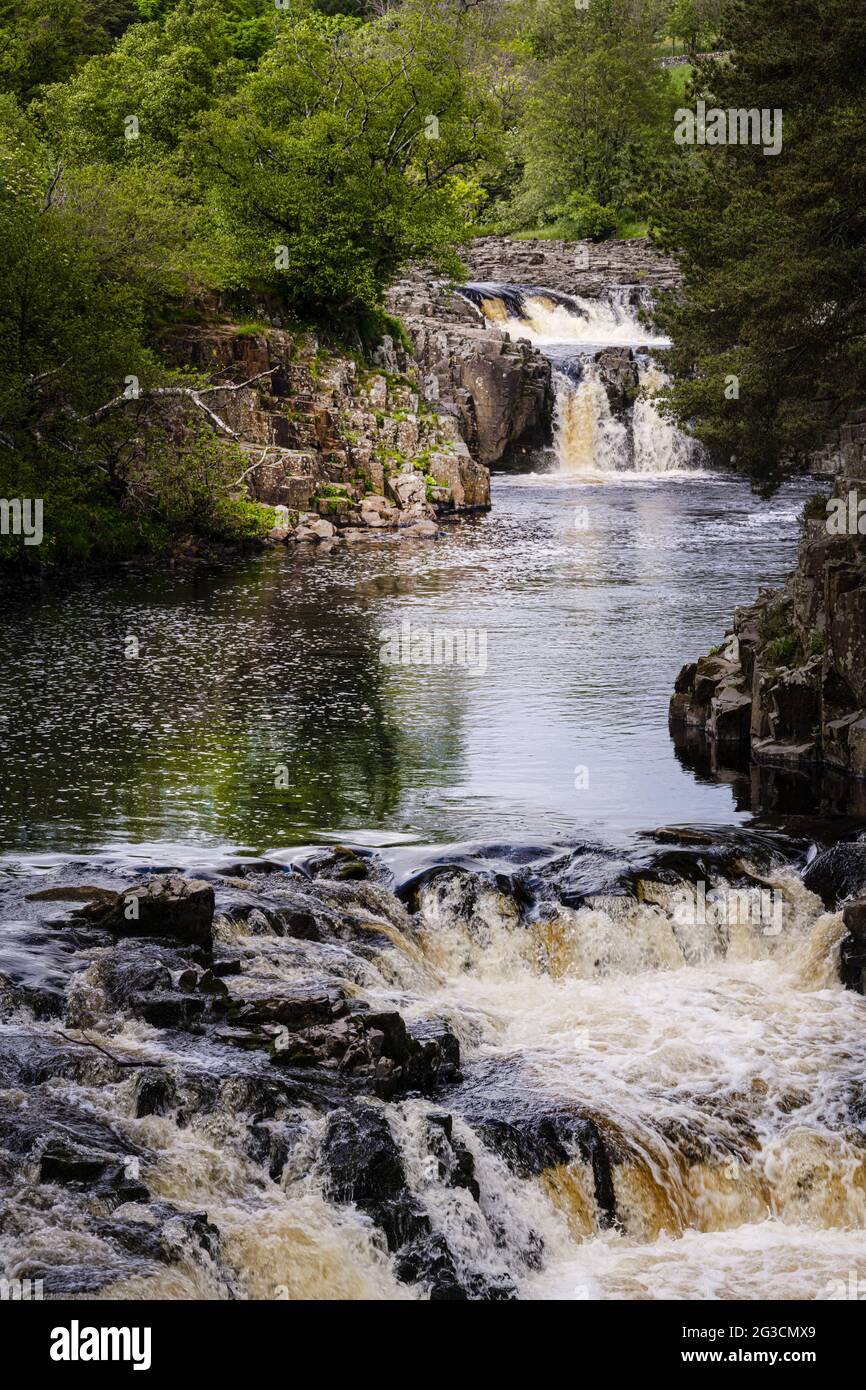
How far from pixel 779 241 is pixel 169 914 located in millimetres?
23068

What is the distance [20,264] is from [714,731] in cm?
2363

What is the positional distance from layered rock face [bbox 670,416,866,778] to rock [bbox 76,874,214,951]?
11332 millimetres

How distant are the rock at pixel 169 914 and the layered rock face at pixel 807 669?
446 inches

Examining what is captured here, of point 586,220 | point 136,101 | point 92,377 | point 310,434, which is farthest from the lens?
point 586,220

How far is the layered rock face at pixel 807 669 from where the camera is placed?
74.7 feet

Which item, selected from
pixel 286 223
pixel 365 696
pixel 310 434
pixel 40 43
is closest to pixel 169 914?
pixel 365 696

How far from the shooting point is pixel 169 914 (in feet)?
52.0

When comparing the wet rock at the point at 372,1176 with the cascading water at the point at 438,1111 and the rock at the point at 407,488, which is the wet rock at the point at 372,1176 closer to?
the cascading water at the point at 438,1111

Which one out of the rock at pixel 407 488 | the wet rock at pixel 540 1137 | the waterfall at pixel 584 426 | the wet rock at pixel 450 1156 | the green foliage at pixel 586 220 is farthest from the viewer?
the green foliage at pixel 586 220

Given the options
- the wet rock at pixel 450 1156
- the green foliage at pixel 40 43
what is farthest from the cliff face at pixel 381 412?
the wet rock at pixel 450 1156

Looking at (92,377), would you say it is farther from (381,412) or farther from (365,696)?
(365,696)

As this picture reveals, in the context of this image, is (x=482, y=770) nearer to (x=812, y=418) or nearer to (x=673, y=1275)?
(x=673, y=1275)

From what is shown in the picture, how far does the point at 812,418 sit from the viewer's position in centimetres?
3350

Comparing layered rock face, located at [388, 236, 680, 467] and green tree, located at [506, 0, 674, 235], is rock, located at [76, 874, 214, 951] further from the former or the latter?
green tree, located at [506, 0, 674, 235]
